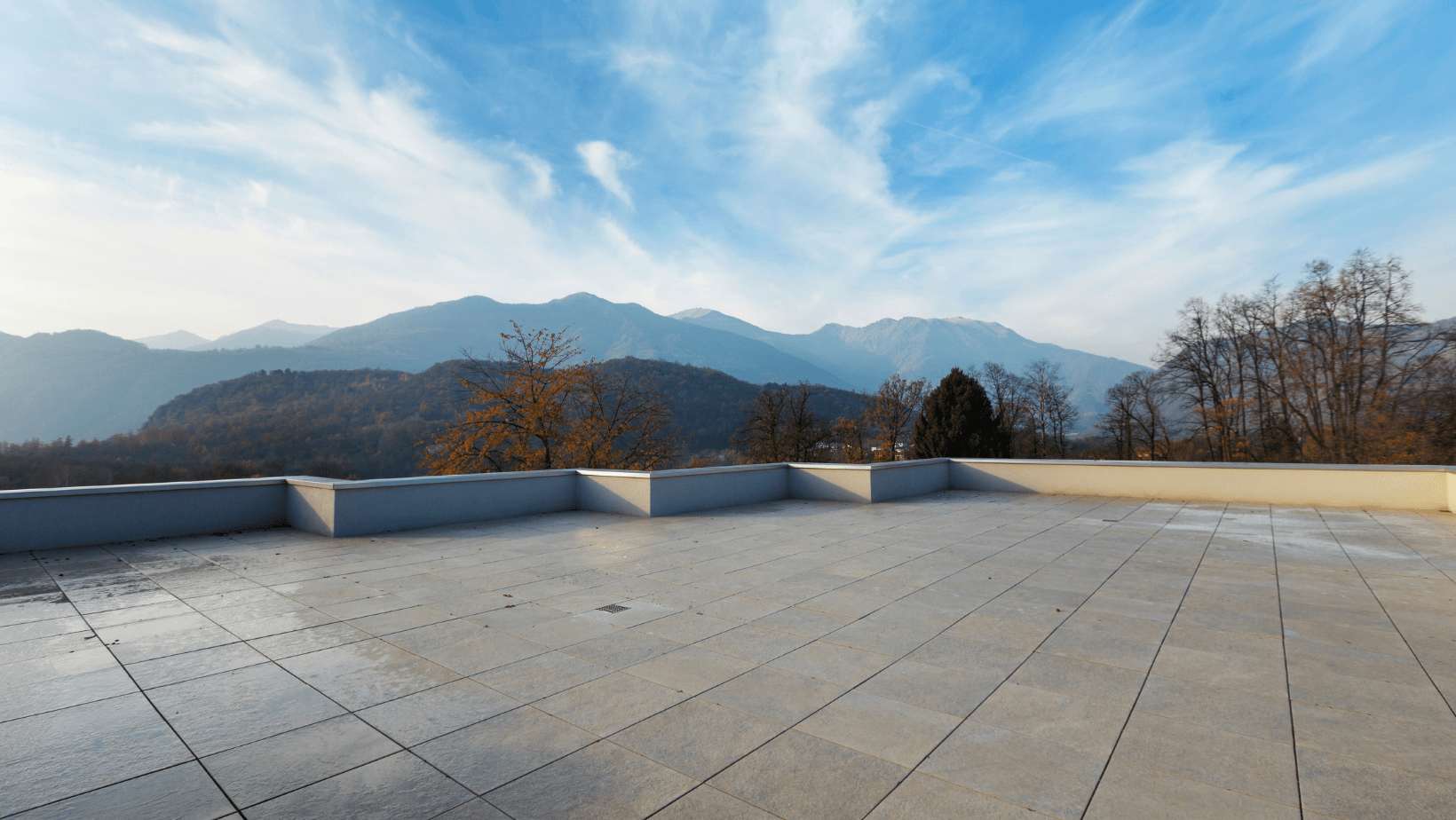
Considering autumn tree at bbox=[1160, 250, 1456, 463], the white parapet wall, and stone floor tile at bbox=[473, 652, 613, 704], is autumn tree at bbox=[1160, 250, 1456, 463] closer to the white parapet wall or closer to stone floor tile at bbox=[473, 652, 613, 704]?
the white parapet wall

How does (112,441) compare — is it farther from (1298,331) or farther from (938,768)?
(1298,331)

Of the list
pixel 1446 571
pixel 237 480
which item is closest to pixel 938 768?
pixel 1446 571

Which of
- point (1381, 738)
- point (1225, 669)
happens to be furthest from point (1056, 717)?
point (1225, 669)

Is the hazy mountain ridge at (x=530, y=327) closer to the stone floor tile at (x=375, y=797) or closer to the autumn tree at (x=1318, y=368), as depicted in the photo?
the autumn tree at (x=1318, y=368)

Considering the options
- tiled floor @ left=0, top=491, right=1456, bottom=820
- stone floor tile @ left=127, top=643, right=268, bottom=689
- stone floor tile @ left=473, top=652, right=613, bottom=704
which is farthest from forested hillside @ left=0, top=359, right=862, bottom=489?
stone floor tile @ left=473, top=652, right=613, bottom=704

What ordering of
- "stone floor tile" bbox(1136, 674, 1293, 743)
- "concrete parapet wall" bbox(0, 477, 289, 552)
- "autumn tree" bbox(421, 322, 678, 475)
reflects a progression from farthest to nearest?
"autumn tree" bbox(421, 322, 678, 475) → "concrete parapet wall" bbox(0, 477, 289, 552) → "stone floor tile" bbox(1136, 674, 1293, 743)

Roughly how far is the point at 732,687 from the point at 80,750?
2.75 m

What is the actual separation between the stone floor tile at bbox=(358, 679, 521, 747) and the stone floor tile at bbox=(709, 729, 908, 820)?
125 cm

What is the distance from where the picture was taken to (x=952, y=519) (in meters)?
8.77

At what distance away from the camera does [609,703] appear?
2793 millimetres

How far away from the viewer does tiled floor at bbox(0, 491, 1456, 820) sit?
80.8 inches

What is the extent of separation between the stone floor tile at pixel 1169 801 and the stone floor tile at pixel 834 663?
3.93 ft

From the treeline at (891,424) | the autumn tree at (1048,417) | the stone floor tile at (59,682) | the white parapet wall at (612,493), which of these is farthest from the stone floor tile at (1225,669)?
the autumn tree at (1048,417)

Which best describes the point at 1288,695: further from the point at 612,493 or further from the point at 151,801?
the point at 612,493
